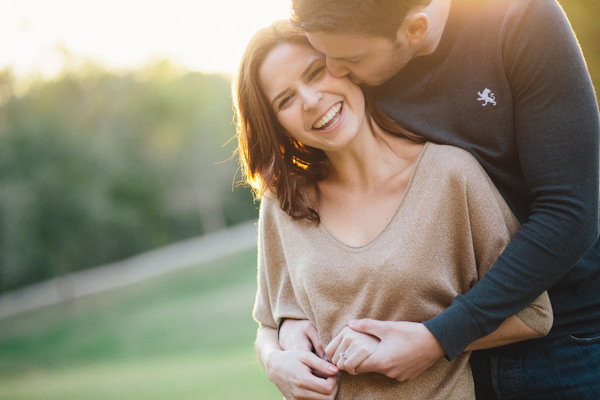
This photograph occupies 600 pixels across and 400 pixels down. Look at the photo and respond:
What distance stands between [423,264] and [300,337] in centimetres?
58

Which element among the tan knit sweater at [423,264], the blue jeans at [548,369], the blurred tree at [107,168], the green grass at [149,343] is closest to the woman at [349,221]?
the tan knit sweater at [423,264]

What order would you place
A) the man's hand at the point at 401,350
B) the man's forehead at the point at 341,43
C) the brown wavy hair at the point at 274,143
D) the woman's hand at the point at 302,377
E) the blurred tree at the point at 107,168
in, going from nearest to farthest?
the man's hand at the point at 401,350, the man's forehead at the point at 341,43, the woman's hand at the point at 302,377, the brown wavy hair at the point at 274,143, the blurred tree at the point at 107,168

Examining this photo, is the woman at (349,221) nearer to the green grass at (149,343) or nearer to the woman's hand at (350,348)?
the woman's hand at (350,348)

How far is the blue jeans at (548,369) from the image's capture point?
185 cm

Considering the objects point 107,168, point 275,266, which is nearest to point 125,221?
point 107,168

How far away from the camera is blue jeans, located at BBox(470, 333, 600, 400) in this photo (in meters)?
1.85

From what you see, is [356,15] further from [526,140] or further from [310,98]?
[526,140]

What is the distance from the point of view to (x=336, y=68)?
1.98m

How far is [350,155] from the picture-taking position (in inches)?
86.0

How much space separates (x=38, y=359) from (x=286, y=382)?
45.6 feet

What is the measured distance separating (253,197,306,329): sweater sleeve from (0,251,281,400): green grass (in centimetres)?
145

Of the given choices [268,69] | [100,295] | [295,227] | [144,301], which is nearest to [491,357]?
[295,227]

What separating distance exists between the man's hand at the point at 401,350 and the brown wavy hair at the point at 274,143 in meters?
0.52

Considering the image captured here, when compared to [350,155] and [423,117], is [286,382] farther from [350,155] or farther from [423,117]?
[423,117]
